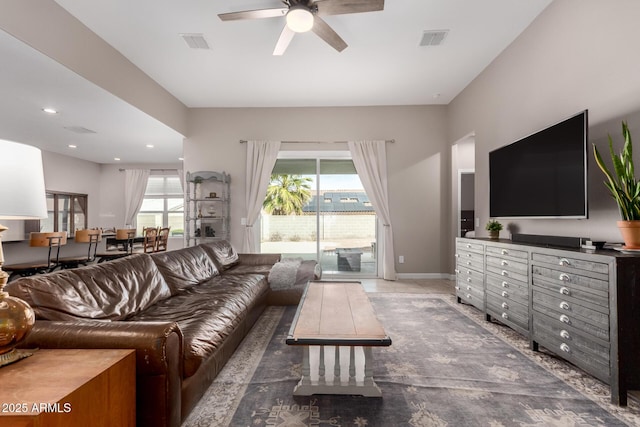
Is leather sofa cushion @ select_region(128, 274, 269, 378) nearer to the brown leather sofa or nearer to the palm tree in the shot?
the brown leather sofa

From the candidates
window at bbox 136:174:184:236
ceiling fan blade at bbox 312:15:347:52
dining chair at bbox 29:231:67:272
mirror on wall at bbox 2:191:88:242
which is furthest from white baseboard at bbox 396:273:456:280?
mirror on wall at bbox 2:191:88:242

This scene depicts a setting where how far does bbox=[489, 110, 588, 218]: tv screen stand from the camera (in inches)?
94.6

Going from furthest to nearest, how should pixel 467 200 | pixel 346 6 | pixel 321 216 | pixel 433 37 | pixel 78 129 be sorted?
pixel 467 200
pixel 321 216
pixel 78 129
pixel 433 37
pixel 346 6

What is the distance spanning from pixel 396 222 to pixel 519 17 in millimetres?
3299

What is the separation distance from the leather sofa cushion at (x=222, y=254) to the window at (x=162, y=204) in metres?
5.04

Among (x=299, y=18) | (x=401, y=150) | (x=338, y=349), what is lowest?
(x=338, y=349)

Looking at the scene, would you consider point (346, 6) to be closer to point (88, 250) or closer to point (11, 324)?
point (11, 324)

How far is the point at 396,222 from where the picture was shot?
5.59 m

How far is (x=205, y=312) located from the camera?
2227 millimetres

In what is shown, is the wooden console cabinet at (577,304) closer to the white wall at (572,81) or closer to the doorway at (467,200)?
the white wall at (572,81)

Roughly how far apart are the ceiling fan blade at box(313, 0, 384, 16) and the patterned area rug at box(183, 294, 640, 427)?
2777 mm

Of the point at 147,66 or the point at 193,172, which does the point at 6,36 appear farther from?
the point at 193,172

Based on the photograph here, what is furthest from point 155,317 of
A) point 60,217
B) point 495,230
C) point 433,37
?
point 60,217

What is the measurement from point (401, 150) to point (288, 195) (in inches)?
87.7
